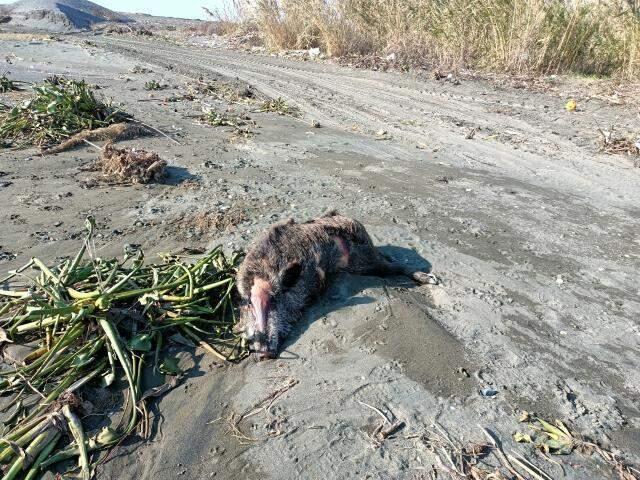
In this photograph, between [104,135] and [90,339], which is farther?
[104,135]

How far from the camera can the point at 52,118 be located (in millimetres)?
7410

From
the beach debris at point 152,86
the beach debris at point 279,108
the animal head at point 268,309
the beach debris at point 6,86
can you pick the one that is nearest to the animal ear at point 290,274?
the animal head at point 268,309

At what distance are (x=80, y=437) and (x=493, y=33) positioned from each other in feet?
39.0

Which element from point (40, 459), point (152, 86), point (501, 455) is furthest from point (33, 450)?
point (152, 86)

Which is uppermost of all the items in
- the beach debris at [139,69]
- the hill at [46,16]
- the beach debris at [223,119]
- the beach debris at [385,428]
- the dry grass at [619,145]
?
the dry grass at [619,145]

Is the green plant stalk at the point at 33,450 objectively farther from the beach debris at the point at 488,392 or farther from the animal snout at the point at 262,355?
the beach debris at the point at 488,392

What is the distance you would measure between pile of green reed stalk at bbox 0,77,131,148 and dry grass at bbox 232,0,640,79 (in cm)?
783

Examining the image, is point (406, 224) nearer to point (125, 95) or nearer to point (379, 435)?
point (379, 435)

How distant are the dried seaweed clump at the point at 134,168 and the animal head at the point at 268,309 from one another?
127 inches

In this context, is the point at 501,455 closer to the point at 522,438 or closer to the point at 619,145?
the point at 522,438

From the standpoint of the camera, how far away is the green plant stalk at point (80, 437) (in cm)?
243

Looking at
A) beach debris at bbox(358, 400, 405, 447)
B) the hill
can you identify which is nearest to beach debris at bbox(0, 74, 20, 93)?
beach debris at bbox(358, 400, 405, 447)

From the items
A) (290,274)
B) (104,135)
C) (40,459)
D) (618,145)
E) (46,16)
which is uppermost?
(618,145)

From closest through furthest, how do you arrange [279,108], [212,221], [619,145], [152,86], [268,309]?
1. [268,309]
2. [212,221]
3. [619,145]
4. [279,108]
5. [152,86]
